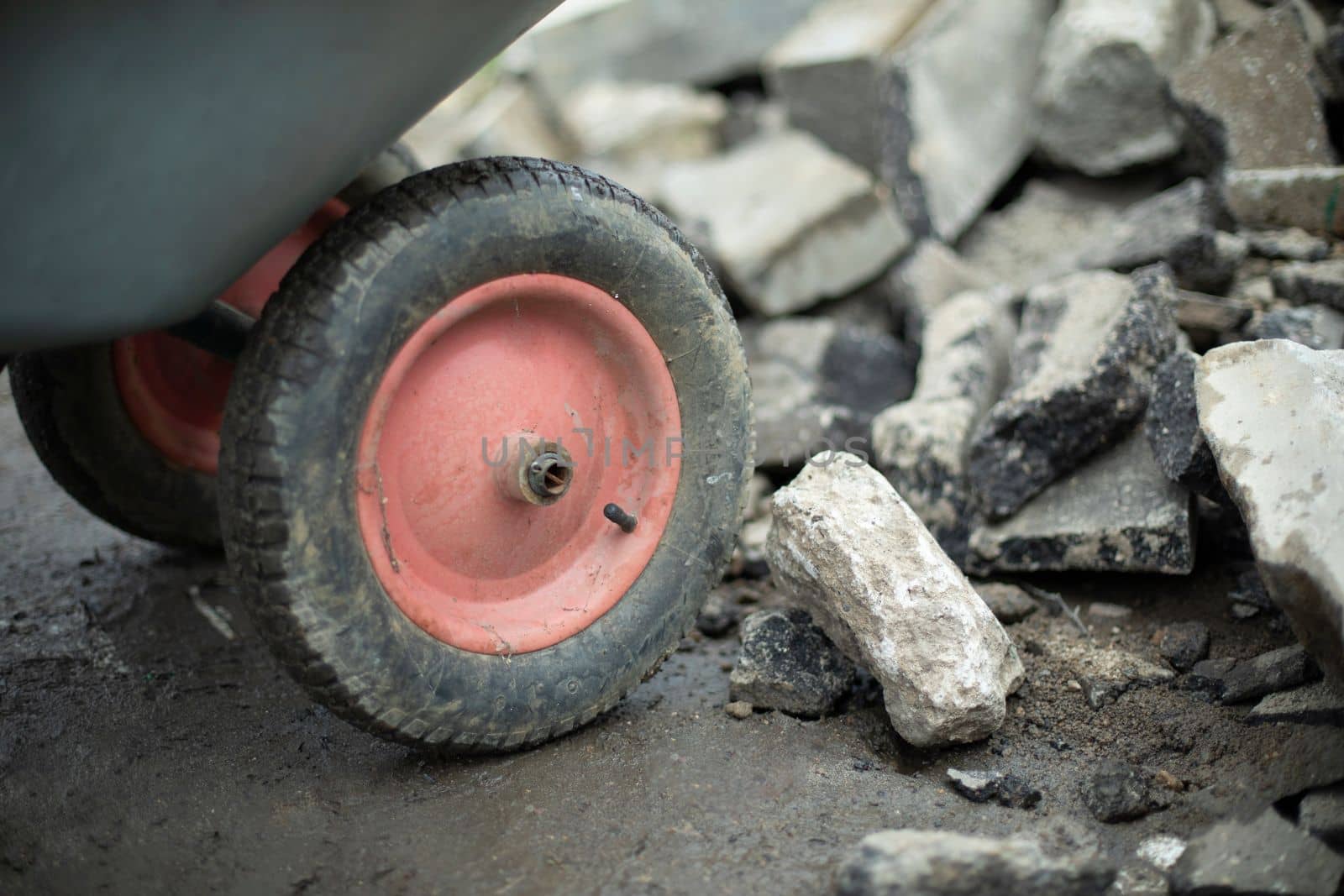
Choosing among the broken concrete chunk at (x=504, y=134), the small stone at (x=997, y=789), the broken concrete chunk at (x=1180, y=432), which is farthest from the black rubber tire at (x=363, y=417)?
the broken concrete chunk at (x=504, y=134)

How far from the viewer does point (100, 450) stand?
2.56 m

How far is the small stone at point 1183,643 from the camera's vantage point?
2189 millimetres

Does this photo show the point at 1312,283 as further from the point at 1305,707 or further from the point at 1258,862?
the point at 1258,862

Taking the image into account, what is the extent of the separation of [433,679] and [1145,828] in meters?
1.21

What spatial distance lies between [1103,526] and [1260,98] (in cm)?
201

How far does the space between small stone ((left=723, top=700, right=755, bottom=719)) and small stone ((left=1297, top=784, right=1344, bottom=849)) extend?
3.08 ft

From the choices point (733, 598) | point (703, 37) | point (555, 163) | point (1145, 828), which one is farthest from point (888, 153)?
point (1145, 828)

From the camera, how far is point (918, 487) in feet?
8.79

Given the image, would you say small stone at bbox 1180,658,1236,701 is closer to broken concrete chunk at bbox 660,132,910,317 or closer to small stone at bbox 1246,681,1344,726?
small stone at bbox 1246,681,1344,726

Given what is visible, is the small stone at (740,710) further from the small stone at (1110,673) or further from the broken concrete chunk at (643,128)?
the broken concrete chunk at (643,128)

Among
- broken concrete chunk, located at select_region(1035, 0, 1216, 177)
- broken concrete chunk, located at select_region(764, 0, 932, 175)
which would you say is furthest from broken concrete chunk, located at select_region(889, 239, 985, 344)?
broken concrete chunk, located at select_region(1035, 0, 1216, 177)

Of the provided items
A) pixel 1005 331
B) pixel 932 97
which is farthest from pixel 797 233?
pixel 1005 331

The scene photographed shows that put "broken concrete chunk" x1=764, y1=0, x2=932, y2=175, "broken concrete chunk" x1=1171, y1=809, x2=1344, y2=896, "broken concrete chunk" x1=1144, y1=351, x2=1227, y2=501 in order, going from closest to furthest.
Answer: "broken concrete chunk" x1=1171, y1=809, x2=1344, y2=896 → "broken concrete chunk" x1=1144, y1=351, x2=1227, y2=501 → "broken concrete chunk" x1=764, y1=0, x2=932, y2=175

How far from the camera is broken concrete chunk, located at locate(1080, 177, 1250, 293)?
3164mm
